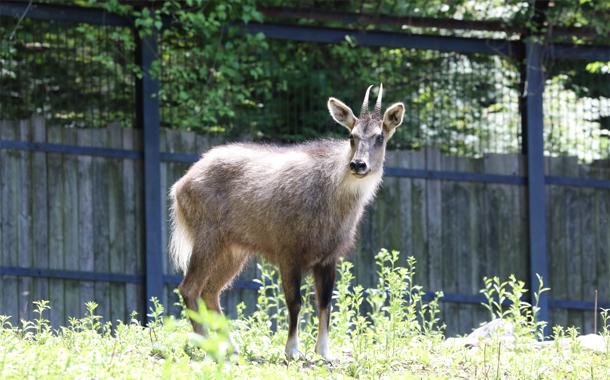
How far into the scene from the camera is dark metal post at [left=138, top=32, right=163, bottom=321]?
291 inches

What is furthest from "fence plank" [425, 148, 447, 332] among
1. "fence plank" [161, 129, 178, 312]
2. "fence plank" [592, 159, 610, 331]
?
"fence plank" [161, 129, 178, 312]

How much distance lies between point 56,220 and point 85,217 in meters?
0.28

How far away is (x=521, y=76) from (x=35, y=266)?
19.1 ft

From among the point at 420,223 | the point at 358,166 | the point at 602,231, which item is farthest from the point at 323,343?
the point at 602,231

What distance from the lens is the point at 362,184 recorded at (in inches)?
205

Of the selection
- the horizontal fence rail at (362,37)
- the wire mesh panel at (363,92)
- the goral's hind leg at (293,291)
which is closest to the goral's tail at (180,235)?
the goral's hind leg at (293,291)

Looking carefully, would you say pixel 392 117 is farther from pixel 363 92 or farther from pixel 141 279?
pixel 141 279

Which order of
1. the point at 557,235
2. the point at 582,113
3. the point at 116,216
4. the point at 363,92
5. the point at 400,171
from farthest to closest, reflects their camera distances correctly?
the point at 582,113, the point at 363,92, the point at 557,235, the point at 400,171, the point at 116,216

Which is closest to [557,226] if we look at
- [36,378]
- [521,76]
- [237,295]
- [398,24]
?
[521,76]

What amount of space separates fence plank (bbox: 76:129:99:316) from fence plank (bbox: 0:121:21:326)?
596 millimetres

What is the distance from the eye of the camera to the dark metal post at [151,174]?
740 centimetres

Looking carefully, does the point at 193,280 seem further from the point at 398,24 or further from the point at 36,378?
the point at 398,24

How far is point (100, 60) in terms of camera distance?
767 centimetres

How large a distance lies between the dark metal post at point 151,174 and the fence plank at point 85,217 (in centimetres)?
56
